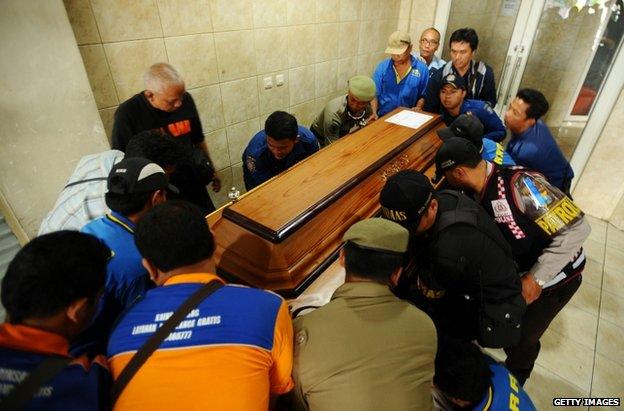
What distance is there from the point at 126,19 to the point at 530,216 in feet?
9.06

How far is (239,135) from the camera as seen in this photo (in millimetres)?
3346

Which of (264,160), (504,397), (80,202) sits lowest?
(504,397)

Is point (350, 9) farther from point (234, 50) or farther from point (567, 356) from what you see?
point (567, 356)

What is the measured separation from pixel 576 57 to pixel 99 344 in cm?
499

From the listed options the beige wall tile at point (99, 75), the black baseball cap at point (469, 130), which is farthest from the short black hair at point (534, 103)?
the beige wall tile at point (99, 75)

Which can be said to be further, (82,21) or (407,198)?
(82,21)

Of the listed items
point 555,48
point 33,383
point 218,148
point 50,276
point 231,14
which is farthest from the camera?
point 555,48

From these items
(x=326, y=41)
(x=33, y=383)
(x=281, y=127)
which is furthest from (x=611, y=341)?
(x=326, y=41)

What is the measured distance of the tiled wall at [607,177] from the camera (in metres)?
3.45

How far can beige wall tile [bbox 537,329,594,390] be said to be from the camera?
224 cm

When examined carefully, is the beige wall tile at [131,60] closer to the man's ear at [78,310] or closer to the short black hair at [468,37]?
the man's ear at [78,310]

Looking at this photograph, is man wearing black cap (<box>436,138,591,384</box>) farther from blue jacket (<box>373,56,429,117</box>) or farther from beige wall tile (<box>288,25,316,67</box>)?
beige wall tile (<box>288,25,316,67</box>)

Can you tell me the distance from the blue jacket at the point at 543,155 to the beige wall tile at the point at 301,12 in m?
2.37

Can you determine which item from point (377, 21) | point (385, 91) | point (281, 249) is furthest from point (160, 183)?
point (377, 21)
